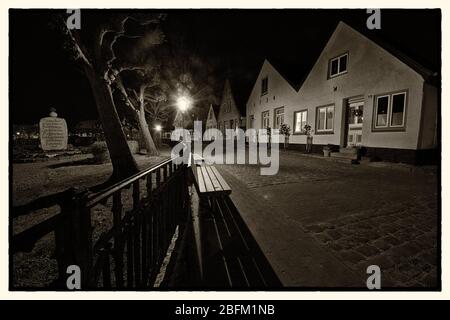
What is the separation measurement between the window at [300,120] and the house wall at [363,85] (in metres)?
0.46

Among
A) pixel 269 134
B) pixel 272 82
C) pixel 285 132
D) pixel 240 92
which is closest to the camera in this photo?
pixel 285 132

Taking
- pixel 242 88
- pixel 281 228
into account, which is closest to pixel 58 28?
pixel 281 228

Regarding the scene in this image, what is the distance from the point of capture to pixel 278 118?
16.9 m

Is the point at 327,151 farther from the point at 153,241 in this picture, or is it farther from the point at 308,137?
the point at 153,241

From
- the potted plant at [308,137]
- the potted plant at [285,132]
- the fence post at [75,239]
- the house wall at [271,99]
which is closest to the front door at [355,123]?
the potted plant at [308,137]

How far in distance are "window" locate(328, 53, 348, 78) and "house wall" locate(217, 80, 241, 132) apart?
13.1 m

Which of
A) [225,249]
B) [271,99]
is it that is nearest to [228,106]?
[271,99]

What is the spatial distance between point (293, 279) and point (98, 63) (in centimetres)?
774

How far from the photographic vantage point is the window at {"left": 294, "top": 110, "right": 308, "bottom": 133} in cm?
1386

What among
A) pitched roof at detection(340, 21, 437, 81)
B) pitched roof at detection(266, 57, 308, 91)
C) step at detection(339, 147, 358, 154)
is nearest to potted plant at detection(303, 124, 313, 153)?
step at detection(339, 147, 358, 154)

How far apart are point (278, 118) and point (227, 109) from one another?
11.8m

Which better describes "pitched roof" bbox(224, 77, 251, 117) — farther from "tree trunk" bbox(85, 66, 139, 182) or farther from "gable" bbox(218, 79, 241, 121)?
"tree trunk" bbox(85, 66, 139, 182)

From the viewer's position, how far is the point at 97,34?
664cm
